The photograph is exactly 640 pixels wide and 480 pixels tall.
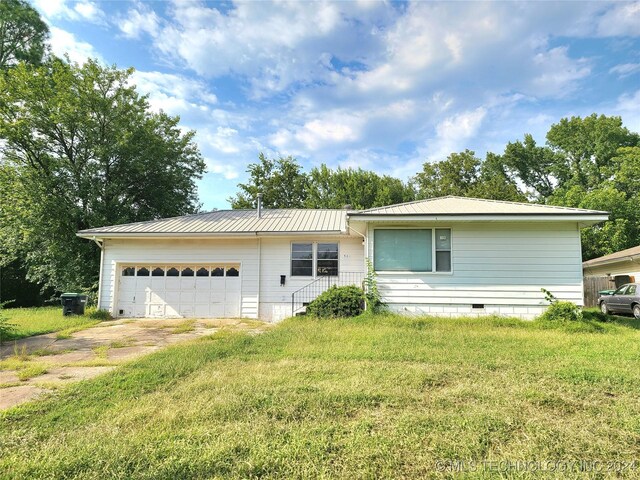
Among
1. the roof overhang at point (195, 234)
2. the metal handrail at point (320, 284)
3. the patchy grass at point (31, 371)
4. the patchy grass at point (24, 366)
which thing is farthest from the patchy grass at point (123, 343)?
the metal handrail at point (320, 284)

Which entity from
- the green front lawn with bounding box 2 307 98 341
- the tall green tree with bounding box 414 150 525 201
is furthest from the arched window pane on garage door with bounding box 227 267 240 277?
the tall green tree with bounding box 414 150 525 201

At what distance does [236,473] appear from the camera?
247 centimetres

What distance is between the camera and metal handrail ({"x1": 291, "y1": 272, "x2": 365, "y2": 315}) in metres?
12.2

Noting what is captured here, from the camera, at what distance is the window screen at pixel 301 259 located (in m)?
12.5

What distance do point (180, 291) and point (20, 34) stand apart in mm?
20673

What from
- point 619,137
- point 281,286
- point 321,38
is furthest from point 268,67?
point 619,137

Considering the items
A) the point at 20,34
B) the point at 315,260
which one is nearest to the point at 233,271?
the point at 315,260

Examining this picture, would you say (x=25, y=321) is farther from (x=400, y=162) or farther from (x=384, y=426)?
(x=400, y=162)

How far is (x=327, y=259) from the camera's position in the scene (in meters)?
12.5

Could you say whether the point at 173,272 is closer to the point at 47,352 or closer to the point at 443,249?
the point at 47,352

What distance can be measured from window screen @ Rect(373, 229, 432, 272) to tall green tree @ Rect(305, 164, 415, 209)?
1720 centimetres

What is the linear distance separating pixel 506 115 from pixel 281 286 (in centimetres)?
1106

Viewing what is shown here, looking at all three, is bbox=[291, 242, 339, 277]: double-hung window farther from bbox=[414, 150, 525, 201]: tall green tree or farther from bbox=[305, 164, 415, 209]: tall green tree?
bbox=[414, 150, 525, 201]: tall green tree

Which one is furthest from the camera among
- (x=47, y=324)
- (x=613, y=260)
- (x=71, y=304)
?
(x=613, y=260)
